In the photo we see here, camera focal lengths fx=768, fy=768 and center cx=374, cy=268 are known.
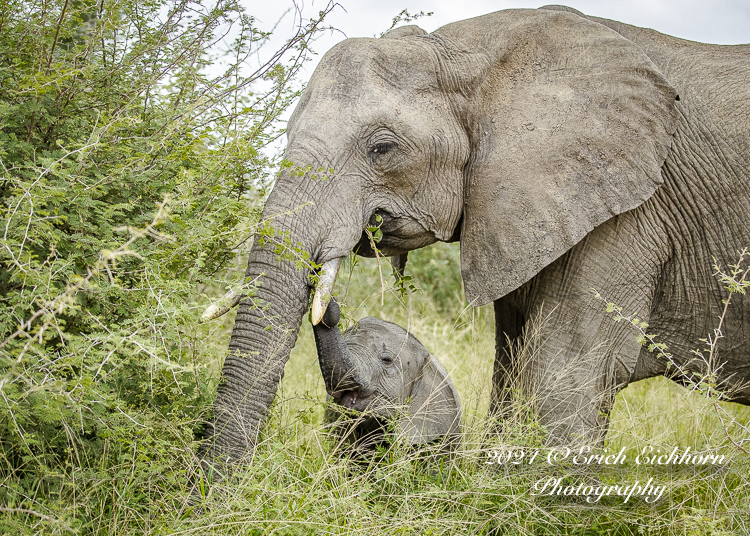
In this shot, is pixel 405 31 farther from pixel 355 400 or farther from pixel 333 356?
pixel 355 400

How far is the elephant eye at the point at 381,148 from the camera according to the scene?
380 centimetres

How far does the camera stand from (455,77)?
157 inches

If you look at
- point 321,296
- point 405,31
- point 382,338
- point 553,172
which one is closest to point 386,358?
point 382,338

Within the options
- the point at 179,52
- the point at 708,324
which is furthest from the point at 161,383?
the point at 708,324

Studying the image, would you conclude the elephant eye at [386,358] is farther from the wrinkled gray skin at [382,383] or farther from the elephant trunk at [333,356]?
the elephant trunk at [333,356]

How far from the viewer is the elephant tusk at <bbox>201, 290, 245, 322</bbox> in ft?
10.5

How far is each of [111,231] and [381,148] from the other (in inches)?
53.4

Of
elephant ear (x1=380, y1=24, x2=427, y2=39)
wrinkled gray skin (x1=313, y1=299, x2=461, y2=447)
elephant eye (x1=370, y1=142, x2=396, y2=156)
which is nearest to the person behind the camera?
elephant eye (x1=370, y1=142, x2=396, y2=156)

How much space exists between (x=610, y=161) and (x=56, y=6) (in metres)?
3.07

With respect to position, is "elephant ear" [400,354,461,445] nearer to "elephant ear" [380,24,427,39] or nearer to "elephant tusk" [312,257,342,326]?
"elephant tusk" [312,257,342,326]

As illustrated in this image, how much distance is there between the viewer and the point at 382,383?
14.2 feet

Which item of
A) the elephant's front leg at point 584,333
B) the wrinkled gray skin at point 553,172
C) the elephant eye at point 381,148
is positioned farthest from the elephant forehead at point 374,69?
the elephant's front leg at point 584,333

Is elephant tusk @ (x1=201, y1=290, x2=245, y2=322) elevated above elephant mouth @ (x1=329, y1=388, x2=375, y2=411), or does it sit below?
above

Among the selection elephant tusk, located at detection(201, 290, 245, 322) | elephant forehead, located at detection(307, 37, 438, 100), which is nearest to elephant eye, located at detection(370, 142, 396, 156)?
elephant forehead, located at detection(307, 37, 438, 100)
